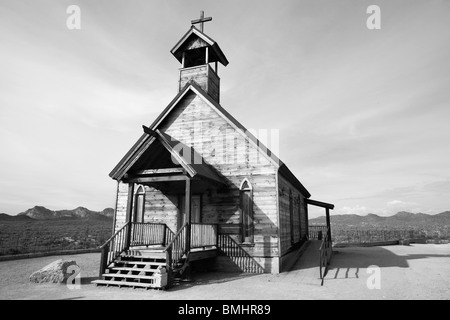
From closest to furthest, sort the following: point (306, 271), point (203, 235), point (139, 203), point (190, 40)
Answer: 1. point (203, 235)
2. point (306, 271)
3. point (139, 203)
4. point (190, 40)

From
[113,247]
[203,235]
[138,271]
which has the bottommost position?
[138,271]

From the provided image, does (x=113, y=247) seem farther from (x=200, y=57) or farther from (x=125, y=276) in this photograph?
(x=200, y=57)

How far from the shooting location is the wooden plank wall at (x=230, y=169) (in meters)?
12.4

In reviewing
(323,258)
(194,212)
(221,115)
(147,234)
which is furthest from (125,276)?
(323,258)

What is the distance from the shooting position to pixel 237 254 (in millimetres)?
12438

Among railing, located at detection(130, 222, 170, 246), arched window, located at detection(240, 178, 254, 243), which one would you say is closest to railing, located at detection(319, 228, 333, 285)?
arched window, located at detection(240, 178, 254, 243)

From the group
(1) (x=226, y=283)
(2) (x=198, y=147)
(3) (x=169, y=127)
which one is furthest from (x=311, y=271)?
(3) (x=169, y=127)

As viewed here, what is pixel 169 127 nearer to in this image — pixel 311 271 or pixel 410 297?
pixel 311 271

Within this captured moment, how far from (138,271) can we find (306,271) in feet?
21.9

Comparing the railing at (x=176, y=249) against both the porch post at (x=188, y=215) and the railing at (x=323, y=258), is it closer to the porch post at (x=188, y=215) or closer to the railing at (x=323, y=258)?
the porch post at (x=188, y=215)

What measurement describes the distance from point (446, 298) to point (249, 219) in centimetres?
694

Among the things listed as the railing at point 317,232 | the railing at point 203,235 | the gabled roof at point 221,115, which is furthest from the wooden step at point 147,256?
the railing at point 317,232
